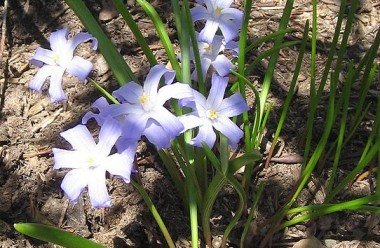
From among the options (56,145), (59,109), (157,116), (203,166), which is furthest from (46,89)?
(157,116)

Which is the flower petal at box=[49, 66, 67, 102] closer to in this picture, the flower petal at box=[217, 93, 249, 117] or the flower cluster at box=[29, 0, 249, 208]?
the flower cluster at box=[29, 0, 249, 208]

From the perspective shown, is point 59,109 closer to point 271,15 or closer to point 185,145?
point 185,145

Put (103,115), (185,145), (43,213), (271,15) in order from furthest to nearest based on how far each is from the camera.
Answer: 1. (271,15)
2. (43,213)
3. (185,145)
4. (103,115)

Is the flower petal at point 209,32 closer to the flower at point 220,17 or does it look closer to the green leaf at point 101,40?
the flower at point 220,17

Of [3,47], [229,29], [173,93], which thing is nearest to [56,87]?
[173,93]

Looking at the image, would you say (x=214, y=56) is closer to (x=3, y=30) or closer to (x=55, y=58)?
(x=55, y=58)

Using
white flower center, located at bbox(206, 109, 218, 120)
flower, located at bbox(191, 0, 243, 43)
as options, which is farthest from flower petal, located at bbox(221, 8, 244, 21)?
white flower center, located at bbox(206, 109, 218, 120)
